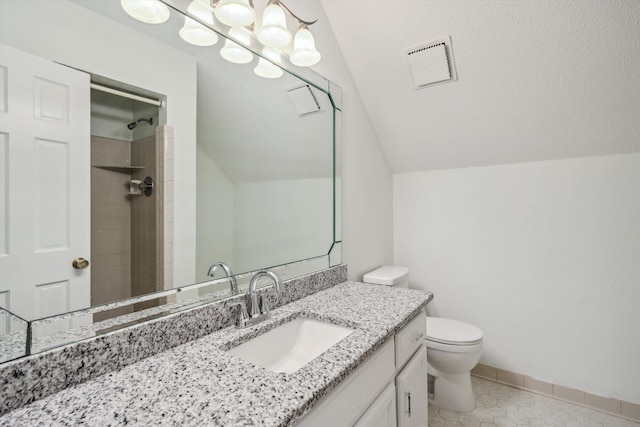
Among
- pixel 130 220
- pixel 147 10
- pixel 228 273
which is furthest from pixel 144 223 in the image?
pixel 147 10

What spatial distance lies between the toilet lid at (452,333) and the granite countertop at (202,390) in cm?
97

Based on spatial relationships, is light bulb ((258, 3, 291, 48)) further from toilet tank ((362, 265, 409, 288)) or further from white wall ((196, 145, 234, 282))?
toilet tank ((362, 265, 409, 288))

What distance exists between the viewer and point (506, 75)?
166 centimetres

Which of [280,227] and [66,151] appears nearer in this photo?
[66,151]

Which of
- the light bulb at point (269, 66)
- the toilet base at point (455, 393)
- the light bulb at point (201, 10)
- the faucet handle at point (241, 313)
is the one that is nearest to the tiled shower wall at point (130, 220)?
the faucet handle at point (241, 313)

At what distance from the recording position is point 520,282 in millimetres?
2088

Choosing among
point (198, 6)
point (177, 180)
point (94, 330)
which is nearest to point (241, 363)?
point (94, 330)

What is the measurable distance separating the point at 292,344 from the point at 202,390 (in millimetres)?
543

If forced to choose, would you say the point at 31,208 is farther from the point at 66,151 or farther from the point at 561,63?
the point at 561,63

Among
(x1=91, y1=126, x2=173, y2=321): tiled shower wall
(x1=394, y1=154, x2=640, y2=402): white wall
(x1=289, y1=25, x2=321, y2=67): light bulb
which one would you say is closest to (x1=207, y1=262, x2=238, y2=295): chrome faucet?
(x1=91, y1=126, x2=173, y2=321): tiled shower wall

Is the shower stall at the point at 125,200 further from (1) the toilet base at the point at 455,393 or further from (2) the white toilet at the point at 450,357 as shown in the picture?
(1) the toilet base at the point at 455,393

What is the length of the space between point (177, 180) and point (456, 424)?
1.95 metres

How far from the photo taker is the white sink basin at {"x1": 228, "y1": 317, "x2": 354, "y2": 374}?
3.59 ft

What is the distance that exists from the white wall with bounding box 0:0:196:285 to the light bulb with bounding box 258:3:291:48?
1.21 feet
